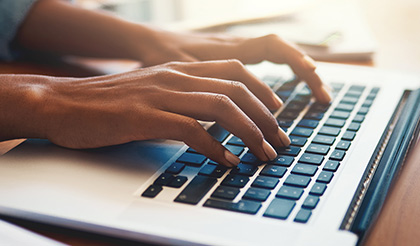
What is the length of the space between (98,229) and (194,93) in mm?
Answer: 205

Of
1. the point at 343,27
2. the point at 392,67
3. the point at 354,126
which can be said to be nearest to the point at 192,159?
the point at 354,126

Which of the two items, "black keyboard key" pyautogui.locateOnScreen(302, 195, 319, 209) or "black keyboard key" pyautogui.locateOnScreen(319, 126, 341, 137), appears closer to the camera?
"black keyboard key" pyautogui.locateOnScreen(302, 195, 319, 209)

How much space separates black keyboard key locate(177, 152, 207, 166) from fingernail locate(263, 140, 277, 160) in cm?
7

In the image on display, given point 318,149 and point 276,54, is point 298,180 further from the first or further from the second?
point 276,54

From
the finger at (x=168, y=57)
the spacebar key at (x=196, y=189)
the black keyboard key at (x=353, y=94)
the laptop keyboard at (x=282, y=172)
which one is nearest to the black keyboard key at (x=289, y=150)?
the laptop keyboard at (x=282, y=172)

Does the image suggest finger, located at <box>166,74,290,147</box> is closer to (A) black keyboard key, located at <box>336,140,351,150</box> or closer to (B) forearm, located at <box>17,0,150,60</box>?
(A) black keyboard key, located at <box>336,140,351,150</box>

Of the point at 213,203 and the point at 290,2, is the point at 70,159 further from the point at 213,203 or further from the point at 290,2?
the point at 290,2

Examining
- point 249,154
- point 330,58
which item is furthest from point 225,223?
point 330,58

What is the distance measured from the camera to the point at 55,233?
472mm

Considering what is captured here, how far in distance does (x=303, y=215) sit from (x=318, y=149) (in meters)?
0.16

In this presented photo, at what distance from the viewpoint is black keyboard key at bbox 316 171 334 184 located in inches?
20.3

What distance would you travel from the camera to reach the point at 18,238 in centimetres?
43

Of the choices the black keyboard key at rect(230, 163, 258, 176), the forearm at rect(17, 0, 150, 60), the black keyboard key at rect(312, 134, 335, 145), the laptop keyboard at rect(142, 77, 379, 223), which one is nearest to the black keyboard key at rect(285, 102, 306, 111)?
the laptop keyboard at rect(142, 77, 379, 223)

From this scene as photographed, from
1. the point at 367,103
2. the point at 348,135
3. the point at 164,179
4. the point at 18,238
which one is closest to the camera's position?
the point at 18,238
